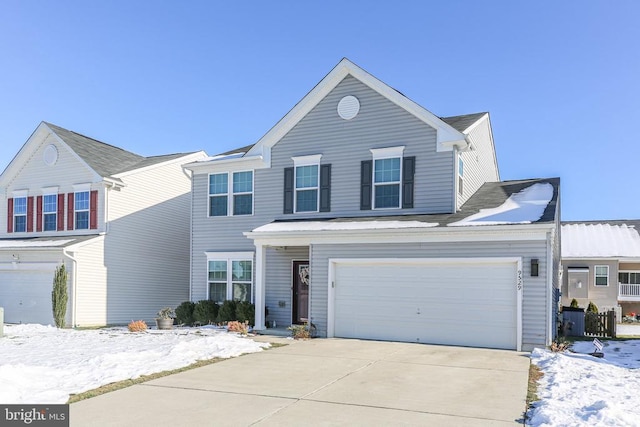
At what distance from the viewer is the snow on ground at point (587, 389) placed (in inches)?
253

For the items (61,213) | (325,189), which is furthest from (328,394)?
(61,213)

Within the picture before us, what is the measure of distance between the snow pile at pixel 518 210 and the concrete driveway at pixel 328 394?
3.51 metres

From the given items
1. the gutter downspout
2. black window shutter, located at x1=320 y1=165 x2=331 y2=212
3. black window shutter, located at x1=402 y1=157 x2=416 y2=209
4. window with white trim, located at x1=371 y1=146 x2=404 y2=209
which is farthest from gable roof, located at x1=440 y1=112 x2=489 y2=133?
the gutter downspout

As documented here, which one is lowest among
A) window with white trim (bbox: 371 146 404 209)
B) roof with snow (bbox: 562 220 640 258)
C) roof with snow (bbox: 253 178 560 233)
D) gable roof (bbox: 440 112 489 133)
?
roof with snow (bbox: 562 220 640 258)

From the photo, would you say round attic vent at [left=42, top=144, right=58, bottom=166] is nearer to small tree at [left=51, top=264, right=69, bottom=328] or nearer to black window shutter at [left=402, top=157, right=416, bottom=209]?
small tree at [left=51, top=264, right=69, bottom=328]

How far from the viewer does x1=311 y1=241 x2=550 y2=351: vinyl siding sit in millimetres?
12570

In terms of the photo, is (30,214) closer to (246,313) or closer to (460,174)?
(246,313)

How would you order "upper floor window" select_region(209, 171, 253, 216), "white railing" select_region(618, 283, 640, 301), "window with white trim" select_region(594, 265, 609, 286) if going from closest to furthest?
"upper floor window" select_region(209, 171, 253, 216)
"window with white trim" select_region(594, 265, 609, 286)
"white railing" select_region(618, 283, 640, 301)

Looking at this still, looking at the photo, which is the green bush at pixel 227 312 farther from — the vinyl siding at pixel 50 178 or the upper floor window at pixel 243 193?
the vinyl siding at pixel 50 178

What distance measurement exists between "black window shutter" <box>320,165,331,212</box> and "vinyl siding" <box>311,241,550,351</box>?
1.99 meters

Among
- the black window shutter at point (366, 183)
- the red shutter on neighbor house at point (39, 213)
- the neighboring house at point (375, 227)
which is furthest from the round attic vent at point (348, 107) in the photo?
the red shutter on neighbor house at point (39, 213)

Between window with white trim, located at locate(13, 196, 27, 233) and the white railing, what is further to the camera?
the white railing

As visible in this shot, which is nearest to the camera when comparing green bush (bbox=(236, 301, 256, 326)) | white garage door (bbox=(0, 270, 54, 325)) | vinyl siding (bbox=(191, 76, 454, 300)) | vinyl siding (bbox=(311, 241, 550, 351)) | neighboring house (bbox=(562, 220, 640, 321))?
vinyl siding (bbox=(311, 241, 550, 351))

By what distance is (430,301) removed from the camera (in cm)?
1388
